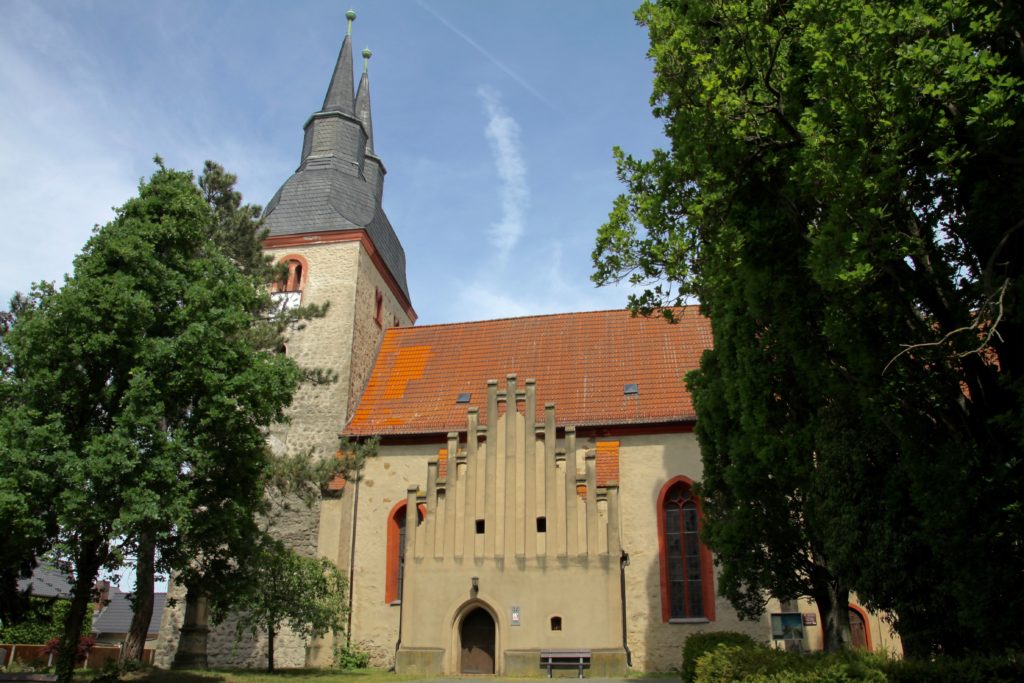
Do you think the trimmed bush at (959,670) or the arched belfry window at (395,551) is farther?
the arched belfry window at (395,551)

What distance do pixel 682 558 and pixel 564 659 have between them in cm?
399

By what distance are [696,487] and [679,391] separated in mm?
5951

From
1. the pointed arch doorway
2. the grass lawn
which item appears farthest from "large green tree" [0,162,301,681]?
the pointed arch doorway

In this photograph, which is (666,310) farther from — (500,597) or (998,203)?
(500,597)

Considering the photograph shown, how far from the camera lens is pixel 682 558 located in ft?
61.8

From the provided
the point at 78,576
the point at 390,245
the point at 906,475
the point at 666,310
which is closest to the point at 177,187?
the point at 78,576

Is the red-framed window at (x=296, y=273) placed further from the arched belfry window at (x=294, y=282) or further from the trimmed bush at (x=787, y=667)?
the trimmed bush at (x=787, y=667)

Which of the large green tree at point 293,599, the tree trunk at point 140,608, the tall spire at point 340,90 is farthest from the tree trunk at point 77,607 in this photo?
the tall spire at point 340,90

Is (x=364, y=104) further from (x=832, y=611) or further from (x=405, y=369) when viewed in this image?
(x=832, y=611)

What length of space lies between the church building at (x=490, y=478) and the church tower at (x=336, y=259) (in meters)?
0.07

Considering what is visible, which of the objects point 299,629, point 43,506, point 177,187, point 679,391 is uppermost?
point 177,187

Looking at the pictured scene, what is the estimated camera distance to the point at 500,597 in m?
17.4

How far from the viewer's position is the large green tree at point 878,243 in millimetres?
6930

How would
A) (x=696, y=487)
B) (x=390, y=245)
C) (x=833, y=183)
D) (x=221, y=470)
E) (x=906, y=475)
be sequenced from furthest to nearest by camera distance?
(x=390, y=245), (x=696, y=487), (x=221, y=470), (x=906, y=475), (x=833, y=183)
